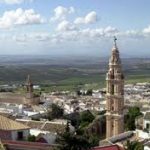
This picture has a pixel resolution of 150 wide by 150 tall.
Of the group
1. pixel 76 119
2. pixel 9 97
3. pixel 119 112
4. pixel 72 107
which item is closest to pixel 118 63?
pixel 119 112

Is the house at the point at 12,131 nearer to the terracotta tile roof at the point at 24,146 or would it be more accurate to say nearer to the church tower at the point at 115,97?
the terracotta tile roof at the point at 24,146

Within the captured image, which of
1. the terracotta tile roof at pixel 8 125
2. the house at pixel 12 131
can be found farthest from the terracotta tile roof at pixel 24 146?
the terracotta tile roof at pixel 8 125

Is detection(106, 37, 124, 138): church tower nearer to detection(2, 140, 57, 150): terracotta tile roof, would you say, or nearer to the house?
the house

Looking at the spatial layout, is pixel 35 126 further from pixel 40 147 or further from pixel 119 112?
pixel 40 147

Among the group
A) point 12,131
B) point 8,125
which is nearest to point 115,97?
point 8,125

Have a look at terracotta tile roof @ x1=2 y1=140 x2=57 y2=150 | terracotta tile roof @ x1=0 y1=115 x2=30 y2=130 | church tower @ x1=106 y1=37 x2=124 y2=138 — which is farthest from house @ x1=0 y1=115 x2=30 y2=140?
church tower @ x1=106 y1=37 x2=124 y2=138

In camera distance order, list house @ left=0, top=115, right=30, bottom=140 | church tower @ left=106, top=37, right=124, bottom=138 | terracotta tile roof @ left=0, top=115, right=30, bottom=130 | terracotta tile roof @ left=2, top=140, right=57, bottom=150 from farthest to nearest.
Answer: church tower @ left=106, top=37, right=124, bottom=138, terracotta tile roof @ left=0, top=115, right=30, bottom=130, house @ left=0, top=115, right=30, bottom=140, terracotta tile roof @ left=2, top=140, right=57, bottom=150

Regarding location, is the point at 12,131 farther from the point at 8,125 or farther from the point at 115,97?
the point at 115,97
